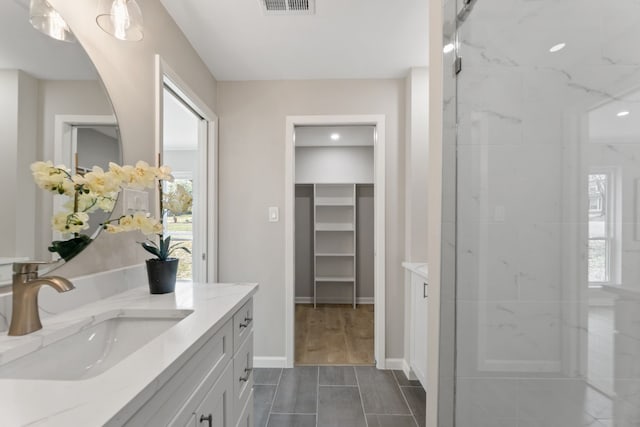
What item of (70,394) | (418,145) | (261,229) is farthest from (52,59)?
(418,145)

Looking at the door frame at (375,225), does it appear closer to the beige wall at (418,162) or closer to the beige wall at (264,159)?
the beige wall at (264,159)

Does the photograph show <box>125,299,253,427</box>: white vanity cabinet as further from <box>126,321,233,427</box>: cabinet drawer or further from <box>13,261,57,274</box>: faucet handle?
<box>13,261,57,274</box>: faucet handle

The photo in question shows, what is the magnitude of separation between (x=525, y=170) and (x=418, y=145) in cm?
140

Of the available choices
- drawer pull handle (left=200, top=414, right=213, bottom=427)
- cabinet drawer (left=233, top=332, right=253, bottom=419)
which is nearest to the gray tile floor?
cabinet drawer (left=233, top=332, right=253, bottom=419)

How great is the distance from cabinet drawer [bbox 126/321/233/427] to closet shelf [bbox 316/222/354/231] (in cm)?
351

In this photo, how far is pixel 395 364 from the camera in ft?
8.28

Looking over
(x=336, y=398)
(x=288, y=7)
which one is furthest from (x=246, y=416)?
(x=288, y=7)

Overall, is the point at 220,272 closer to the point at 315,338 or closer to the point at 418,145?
the point at 315,338

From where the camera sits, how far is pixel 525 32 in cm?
103

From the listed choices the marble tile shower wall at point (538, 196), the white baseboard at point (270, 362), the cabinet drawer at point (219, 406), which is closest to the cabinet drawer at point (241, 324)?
the cabinet drawer at point (219, 406)

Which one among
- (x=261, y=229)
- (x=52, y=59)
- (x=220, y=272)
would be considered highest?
(x=52, y=59)

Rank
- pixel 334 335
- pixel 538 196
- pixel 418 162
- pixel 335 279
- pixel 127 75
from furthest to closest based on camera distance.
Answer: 1. pixel 335 279
2. pixel 334 335
3. pixel 418 162
4. pixel 127 75
5. pixel 538 196

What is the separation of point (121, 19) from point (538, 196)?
5.35 ft

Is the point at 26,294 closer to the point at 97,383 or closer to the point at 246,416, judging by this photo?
the point at 97,383
